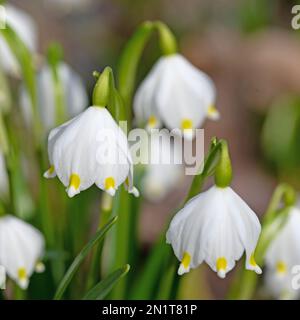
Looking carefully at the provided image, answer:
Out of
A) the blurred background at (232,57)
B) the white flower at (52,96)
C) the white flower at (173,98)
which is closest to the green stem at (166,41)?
the white flower at (173,98)

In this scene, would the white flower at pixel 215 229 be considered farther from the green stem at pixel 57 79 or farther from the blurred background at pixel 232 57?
the blurred background at pixel 232 57

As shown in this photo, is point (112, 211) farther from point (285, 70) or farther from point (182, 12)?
point (182, 12)

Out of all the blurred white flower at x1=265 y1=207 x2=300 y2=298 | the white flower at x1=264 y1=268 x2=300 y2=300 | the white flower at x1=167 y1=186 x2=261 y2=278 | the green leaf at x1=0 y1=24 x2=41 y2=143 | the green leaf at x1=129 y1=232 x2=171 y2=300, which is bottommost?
the white flower at x1=264 y1=268 x2=300 y2=300

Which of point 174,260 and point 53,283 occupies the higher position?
point 174,260

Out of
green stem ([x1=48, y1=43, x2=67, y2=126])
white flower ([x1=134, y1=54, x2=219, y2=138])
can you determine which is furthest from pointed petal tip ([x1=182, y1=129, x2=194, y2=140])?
green stem ([x1=48, y1=43, x2=67, y2=126])

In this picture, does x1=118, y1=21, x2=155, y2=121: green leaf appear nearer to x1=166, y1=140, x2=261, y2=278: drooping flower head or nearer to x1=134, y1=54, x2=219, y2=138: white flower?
x1=134, y1=54, x2=219, y2=138: white flower
